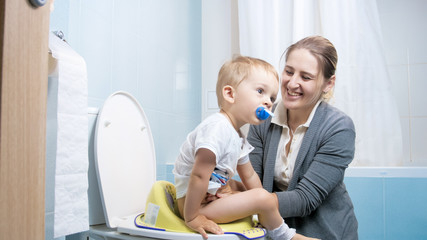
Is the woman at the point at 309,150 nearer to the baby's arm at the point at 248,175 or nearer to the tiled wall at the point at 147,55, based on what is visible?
the baby's arm at the point at 248,175

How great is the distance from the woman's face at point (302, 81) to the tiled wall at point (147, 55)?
601 millimetres

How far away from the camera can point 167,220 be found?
90cm

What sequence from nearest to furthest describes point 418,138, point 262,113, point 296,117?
point 262,113 < point 296,117 < point 418,138

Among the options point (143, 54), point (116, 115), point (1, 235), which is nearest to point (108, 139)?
point (116, 115)

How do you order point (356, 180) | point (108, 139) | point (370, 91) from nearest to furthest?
point (108, 139)
point (356, 180)
point (370, 91)

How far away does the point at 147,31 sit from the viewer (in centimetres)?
153

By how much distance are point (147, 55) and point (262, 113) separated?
76cm

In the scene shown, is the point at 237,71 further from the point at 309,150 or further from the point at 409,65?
the point at 409,65

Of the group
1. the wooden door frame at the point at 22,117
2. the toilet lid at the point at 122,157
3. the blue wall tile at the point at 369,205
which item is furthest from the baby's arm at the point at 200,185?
the blue wall tile at the point at 369,205

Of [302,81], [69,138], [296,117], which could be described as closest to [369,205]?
[296,117]

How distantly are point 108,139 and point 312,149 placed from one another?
645 millimetres

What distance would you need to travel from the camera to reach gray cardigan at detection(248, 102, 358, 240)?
1.07 metres

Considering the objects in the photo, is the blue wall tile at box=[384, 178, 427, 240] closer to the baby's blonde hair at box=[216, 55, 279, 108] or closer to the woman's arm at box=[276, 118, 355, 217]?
the woman's arm at box=[276, 118, 355, 217]

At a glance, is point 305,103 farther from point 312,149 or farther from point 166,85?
point 166,85
